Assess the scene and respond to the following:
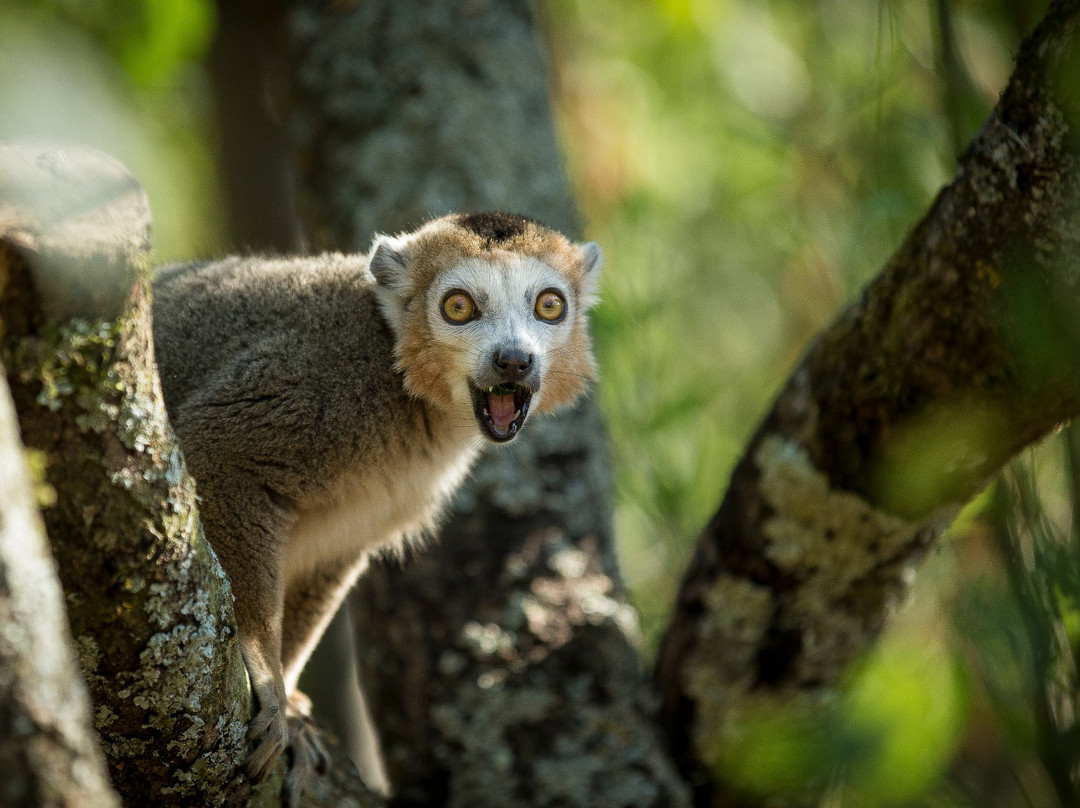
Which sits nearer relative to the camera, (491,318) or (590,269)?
(491,318)

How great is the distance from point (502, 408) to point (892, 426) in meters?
1.80

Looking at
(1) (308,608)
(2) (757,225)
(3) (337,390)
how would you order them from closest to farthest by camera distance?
(3) (337,390) → (1) (308,608) → (2) (757,225)

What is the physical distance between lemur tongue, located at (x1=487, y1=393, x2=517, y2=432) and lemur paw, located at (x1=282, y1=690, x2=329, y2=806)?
5.31 ft

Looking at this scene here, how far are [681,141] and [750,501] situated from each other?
6.49 m

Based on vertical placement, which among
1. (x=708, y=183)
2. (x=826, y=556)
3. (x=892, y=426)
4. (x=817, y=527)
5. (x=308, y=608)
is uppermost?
(x=708, y=183)

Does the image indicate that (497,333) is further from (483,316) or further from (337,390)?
(337,390)

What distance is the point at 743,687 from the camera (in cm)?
518

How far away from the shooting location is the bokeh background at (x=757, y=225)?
3.49 metres

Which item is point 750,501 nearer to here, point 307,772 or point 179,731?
point 307,772

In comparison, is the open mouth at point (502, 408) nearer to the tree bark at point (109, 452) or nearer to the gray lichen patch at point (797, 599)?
the gray lichen patch at point (797, 599)

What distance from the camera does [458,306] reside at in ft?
16.9

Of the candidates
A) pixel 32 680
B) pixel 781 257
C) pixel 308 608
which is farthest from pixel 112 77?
pixel 781 257

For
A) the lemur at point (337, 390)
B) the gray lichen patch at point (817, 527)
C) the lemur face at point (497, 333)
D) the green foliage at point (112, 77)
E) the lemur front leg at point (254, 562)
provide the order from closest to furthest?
1. the lemur front leg at point (254, 562)
2. the lemur at point (337, 390)
3. the gray lichen patch at point (817, 527)
4. the green foliage at point (112, 77)
5. the lemur face at point (497, 333)

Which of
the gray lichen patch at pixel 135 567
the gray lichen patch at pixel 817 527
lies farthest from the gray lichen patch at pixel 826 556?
the gray lichen patch at pixel 135 567
